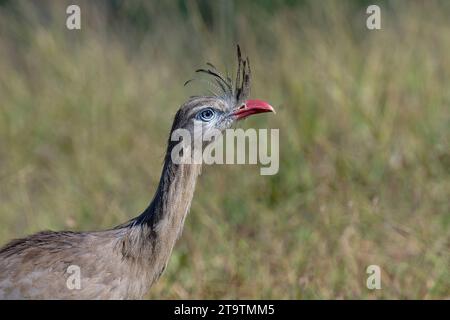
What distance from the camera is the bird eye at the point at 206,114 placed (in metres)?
3.93

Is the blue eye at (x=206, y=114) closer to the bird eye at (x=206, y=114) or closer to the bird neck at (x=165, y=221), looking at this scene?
the bird eye at (x=206, y=114)

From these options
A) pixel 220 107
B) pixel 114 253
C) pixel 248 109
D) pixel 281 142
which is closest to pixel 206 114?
pixel 220 107

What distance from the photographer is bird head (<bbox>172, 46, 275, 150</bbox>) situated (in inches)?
153

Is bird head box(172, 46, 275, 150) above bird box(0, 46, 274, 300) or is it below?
above

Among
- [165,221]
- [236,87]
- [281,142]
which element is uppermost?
[281,142]

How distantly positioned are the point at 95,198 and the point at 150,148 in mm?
659

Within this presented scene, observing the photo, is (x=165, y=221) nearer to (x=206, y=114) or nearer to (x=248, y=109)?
(x=206, y=114)

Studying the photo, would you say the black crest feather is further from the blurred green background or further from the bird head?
the blurred green background

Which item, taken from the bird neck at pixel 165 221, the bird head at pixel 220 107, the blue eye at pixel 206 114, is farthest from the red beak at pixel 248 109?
the bird neck at pixel 165 221

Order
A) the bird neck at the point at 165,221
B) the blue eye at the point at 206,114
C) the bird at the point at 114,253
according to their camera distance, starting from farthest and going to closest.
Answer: the blue eye at the point at 206,114 < the bird neck at the point at 165,221 < the bird at the point at 114,253

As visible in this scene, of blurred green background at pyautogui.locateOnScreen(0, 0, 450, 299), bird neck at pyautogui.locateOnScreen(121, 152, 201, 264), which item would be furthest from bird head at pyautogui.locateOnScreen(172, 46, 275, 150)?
blurred green background at pyautogui.locateOnScreen(0, 0, 450, 299)

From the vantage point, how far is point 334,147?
A: 575 cm

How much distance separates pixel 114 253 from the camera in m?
3.78

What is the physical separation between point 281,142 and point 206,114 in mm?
1986
